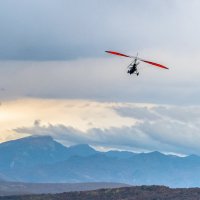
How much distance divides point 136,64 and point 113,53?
763 centimetres

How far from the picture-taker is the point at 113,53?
4966 inches

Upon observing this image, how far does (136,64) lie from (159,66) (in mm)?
5755

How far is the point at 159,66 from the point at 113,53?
915 centimetres

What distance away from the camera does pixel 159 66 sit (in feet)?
420

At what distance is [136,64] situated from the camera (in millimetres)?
132000
